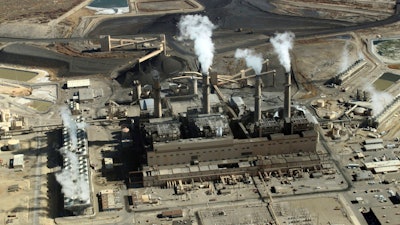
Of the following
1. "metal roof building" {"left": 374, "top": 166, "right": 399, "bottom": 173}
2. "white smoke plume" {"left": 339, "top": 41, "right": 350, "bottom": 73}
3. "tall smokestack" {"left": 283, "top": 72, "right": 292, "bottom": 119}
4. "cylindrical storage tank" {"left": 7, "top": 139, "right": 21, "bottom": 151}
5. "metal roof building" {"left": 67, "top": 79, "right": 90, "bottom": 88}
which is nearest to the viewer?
"metal roof building" {"left": 374, "top": 166, "right": 399, "bottom": 173}

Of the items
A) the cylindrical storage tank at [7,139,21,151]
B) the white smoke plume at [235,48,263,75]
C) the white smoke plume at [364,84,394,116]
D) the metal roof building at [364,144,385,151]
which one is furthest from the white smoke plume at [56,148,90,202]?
the white smoke plume at [364,84,394,116]

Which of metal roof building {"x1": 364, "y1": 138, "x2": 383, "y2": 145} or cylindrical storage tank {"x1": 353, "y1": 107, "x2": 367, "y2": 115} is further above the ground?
cylindrical storage tank {"x1": 353, "y1": 107, "x2": 367, "y2": 115}

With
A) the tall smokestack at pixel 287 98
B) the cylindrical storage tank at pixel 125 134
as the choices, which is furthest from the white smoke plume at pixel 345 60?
the cylindrical storage tank at pixel 125 134

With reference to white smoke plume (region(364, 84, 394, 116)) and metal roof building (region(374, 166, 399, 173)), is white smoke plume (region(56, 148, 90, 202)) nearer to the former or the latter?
metal roof building (region(374, 166, 399, 173))

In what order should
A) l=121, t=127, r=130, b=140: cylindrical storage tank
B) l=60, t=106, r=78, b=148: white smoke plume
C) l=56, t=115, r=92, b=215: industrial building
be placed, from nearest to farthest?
l=56, t=115, r=92, b=215: industrial building, l=60, t=106, r=78, b=148: white smoke plume, l=121, t=127, r=130, b=140: cylindrical storage tank

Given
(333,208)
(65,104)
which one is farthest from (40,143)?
(333,208)

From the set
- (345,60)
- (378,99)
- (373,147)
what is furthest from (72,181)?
(345,60)

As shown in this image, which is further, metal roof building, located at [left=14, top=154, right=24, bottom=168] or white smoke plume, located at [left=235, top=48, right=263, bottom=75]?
white smoke plume, located at [left=235, top=48, right=263, bottom=75]
